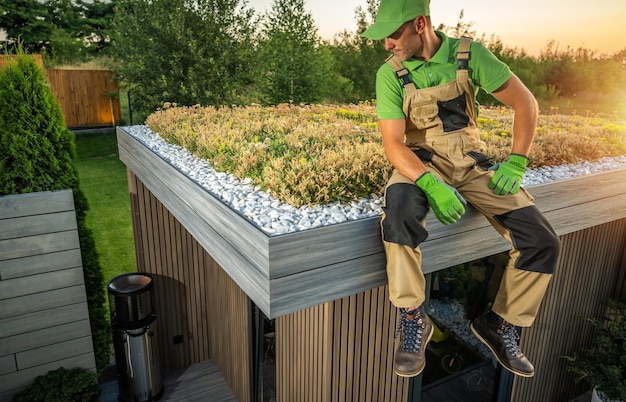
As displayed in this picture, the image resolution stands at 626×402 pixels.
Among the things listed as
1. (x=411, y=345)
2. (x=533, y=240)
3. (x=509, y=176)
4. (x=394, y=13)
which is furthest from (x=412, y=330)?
(x=394, y=13)

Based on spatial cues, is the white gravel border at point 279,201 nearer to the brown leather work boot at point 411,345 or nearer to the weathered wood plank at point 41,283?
the brown leather work boot at point 411,345

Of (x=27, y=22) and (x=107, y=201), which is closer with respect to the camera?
(x=107, y=201)

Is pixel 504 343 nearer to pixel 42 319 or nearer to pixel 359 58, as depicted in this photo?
pixel 42 319

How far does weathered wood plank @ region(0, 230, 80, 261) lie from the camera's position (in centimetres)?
336

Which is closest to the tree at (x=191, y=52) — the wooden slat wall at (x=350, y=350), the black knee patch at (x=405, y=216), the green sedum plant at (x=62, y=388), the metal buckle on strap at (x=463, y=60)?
the green sedum plant at (x=62, y=388)

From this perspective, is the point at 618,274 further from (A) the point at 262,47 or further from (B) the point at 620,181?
(A) the point at 262,47

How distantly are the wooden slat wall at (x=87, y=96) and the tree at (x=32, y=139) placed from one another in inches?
495

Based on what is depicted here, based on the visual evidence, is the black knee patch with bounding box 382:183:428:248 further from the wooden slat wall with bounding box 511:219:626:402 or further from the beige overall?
the wooden slat wall with bounding box 511:219:626:402

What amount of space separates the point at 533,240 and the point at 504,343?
23.1 inches

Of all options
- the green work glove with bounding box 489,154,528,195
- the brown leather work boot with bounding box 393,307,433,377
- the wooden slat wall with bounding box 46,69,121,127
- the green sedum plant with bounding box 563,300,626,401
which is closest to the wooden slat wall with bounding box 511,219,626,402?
the green sedum plant with bounding box 563,300,626,401

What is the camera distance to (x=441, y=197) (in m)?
1.85

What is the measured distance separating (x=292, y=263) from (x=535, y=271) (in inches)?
45.5

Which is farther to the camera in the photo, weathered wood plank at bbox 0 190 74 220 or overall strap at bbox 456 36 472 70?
weathered wood plank at bbox 0 190 74 220

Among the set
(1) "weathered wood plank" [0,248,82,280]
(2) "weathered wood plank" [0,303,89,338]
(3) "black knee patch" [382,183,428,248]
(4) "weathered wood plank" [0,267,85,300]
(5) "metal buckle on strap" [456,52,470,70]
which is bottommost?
(2) "weathered wood plank" [0,303,89,338]
